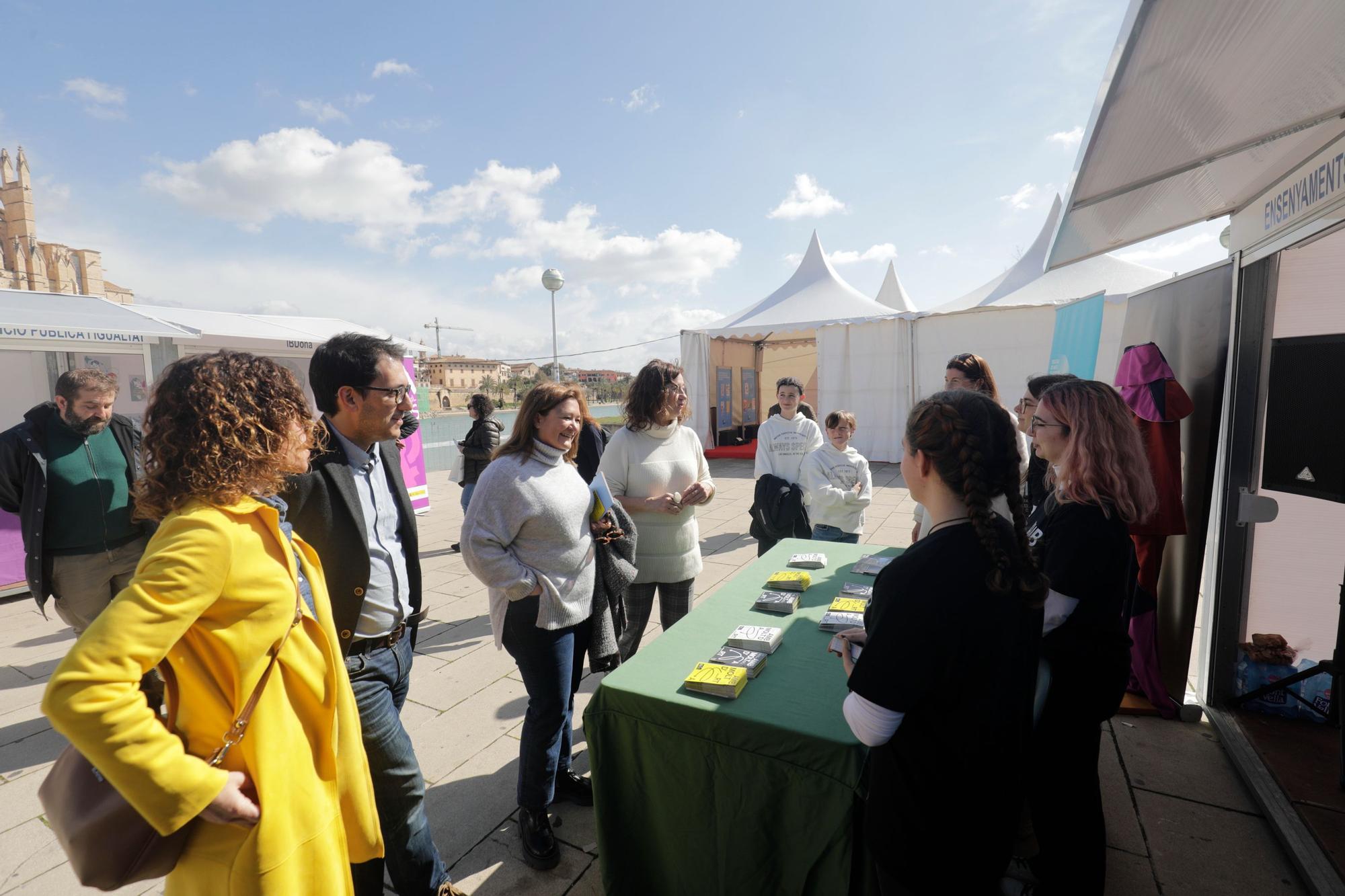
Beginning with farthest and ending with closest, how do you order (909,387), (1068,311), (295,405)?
(909,387) < (1068,311) < (295,405)

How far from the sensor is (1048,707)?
1.84 meters

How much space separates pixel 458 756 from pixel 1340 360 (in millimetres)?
4158

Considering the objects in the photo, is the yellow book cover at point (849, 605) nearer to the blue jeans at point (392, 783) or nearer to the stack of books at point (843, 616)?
the stack of books at point (843, 616)

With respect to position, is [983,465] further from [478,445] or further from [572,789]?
[478,445]

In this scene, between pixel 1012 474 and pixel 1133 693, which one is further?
pixel 1133 693

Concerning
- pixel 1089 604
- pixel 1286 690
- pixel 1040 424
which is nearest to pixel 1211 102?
pixel 1040 424

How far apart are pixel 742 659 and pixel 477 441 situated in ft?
14.4

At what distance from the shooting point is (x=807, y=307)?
1273 cm

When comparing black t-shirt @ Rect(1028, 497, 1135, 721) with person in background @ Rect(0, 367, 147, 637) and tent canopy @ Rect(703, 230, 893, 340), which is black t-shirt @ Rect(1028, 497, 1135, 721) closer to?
person in background @ Rect(0, 367, 147, 637)

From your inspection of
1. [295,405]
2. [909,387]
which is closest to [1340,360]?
[295,405]

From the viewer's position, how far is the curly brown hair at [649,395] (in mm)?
2783

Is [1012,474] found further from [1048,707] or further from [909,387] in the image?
[909,387]

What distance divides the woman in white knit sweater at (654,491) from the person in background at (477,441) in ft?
10.2

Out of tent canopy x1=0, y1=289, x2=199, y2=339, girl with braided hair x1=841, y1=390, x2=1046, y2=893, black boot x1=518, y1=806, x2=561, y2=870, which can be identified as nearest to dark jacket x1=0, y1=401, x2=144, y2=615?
tent canopy x1=0, y1=289, x2=199, y2=339
